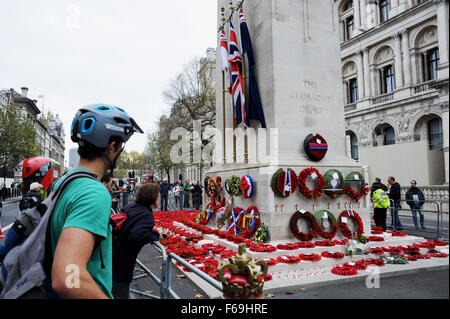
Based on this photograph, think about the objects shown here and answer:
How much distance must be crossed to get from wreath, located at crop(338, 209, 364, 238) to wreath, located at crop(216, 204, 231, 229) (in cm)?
337

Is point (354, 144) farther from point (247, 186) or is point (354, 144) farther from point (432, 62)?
point (247, 186)

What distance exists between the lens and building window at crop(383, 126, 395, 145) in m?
29.6

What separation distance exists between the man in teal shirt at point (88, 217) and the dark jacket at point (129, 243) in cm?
170

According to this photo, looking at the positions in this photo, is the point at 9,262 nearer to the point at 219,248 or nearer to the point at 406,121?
the point at 219,248

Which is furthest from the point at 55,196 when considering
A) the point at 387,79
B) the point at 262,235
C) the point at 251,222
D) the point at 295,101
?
the point at 387,79

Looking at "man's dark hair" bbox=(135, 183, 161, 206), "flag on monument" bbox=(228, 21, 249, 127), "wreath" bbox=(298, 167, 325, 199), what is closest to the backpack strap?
"man's dark hair" bbox=(135, 183, 161, 206)

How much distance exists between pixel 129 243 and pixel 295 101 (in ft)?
21.4

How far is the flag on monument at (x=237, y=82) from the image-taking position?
30.6 feet

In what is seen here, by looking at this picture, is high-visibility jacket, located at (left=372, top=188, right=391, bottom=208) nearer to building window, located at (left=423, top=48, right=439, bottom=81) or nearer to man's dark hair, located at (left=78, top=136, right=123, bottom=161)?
building window, located at (left=423, top=48, right=439, bottom=81)

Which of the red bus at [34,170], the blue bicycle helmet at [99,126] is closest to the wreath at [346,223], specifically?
the blue bicycle helmet at [99,126]

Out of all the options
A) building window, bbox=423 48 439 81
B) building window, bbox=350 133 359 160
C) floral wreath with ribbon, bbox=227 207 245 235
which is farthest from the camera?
building window, bbox=350 133 359 160

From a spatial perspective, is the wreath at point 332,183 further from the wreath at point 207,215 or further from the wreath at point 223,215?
the wreath at point 207,215

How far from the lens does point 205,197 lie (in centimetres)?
1233

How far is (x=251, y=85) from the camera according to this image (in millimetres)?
9062
